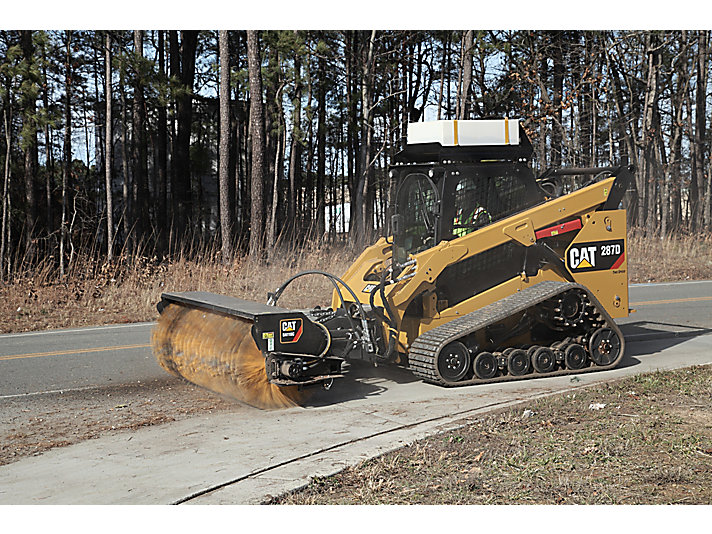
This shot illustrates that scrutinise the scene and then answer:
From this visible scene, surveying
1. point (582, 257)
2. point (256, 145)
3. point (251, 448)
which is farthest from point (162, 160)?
point (251, 448)

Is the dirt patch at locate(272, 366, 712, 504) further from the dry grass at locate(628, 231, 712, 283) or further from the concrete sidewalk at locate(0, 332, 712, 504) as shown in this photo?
the dry grass at locate(628, 231, 712, 283)

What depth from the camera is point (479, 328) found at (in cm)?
788

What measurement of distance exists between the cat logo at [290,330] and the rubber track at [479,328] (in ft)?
4.90

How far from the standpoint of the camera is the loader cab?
8.52 meters

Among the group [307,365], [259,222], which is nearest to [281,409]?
[307,365]

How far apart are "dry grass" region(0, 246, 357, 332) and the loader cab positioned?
5.97 meters

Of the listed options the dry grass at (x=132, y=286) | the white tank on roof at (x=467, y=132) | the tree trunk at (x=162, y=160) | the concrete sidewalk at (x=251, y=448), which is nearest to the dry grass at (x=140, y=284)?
the dry grass at (x=132, y=286)

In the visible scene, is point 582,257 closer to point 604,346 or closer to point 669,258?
point 604,346

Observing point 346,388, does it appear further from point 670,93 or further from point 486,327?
point 670,93

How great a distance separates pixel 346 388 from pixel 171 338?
216 cm

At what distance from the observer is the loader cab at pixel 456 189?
27.9 ft

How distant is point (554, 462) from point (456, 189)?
13.4 feet

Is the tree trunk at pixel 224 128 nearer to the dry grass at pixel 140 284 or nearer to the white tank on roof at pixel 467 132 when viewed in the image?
the dry grass at pixel 140 284

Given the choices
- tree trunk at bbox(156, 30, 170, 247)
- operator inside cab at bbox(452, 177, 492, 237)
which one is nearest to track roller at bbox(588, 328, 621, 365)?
operator inside cab at bbox(452, 177, 492, 237)
